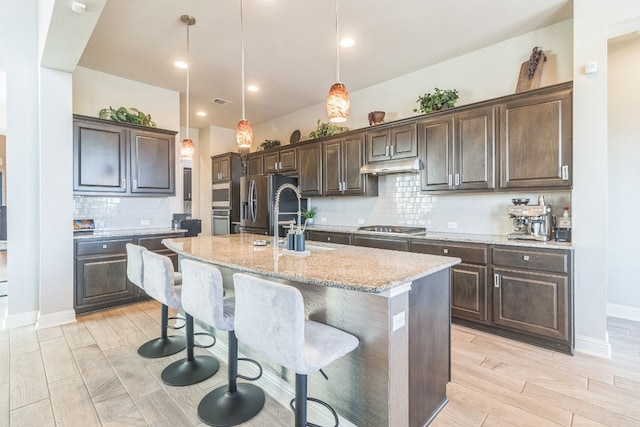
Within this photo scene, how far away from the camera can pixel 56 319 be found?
3.36 metres

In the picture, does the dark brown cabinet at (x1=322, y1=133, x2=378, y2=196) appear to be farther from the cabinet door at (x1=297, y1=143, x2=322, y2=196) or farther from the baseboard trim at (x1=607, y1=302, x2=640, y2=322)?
the baseboard trim at (x1=607, y1=302, x2=640, y2=322)

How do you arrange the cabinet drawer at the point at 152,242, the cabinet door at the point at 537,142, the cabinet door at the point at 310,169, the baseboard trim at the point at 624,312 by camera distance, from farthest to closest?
1. the cabinet door at the point at 310,169
2. the cabinet drawer at the point at 152,242
3. the baseboard trim at the point at 624,312
4. the cabinet door at the point at 537,142

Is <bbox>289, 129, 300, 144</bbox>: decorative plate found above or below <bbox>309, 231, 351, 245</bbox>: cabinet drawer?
above

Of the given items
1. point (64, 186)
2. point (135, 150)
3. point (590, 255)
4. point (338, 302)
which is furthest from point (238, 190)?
point (590, 255)

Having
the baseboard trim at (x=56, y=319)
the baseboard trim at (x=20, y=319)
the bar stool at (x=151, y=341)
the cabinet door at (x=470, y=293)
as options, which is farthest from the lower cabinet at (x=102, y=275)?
the cabinet door at (x=470, y=293)

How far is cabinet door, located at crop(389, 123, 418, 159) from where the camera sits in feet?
12.5

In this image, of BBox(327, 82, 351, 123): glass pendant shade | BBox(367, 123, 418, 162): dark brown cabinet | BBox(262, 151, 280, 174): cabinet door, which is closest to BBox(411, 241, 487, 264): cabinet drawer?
BBox(367, 123, 418, 162): dark brown cabinet

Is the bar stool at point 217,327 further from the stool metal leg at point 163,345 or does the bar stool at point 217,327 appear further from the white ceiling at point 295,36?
the white ceiling at point 295,36

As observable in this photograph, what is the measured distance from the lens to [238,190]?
6340 millimetres

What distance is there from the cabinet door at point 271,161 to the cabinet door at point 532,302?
12.8ft

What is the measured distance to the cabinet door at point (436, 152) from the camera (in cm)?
351

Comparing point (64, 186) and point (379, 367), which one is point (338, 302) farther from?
point (64, 186)

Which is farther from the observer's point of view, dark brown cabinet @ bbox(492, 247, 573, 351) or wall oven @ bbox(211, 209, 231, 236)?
wall oven @ bbox(211, 209, 231, 236)

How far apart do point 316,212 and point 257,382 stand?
3.60m
